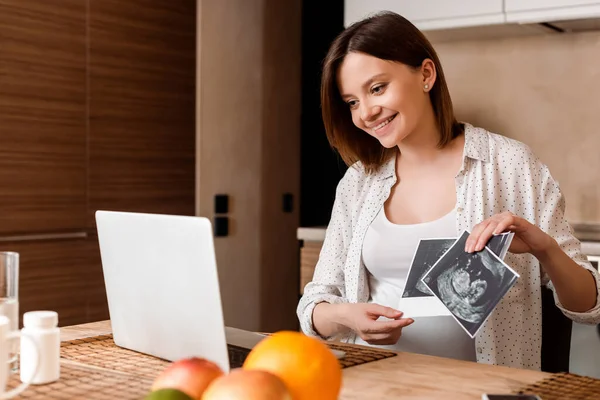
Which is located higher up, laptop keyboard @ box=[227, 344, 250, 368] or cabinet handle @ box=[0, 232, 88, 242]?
cabinet handle @ box=[0, 232, 88, 242]

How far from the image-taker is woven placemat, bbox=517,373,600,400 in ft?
3.78

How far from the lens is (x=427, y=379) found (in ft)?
4.14

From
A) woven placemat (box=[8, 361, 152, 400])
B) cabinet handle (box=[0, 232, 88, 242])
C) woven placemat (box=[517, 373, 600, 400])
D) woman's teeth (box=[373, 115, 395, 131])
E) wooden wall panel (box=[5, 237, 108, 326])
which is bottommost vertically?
wooden wall panel (box=[5, 237, 108, 326])

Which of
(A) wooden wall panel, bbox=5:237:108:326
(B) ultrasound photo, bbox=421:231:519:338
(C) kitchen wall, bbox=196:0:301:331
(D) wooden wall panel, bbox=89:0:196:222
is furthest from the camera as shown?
(C) kitchen wall, bbox=196:0:301:331

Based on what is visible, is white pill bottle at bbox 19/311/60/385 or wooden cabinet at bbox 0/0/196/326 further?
wooden cabinet at bbox 0/0/196/326

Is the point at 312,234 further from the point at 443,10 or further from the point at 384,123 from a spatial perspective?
the point at 384,123

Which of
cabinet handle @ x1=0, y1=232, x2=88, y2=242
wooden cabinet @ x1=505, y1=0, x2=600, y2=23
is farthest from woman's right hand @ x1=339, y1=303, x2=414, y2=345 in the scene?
cabinet handle @ x1=0, y1=232, x2=88, y2=242

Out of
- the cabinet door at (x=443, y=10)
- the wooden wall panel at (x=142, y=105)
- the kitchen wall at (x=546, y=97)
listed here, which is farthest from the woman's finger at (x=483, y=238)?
the wooden wall panel at (x=142, y=105)

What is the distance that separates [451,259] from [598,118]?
1962mm

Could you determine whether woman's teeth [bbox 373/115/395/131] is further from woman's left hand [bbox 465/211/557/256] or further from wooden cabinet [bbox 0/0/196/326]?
wooden cabinet [bbox 0/0/196/326]

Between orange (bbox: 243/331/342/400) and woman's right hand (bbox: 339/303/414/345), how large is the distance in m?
0.56

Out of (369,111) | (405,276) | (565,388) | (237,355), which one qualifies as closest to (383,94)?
(369,111)

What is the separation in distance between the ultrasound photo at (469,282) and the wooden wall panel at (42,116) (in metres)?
2.03

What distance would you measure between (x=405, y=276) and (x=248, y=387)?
1148 mm
